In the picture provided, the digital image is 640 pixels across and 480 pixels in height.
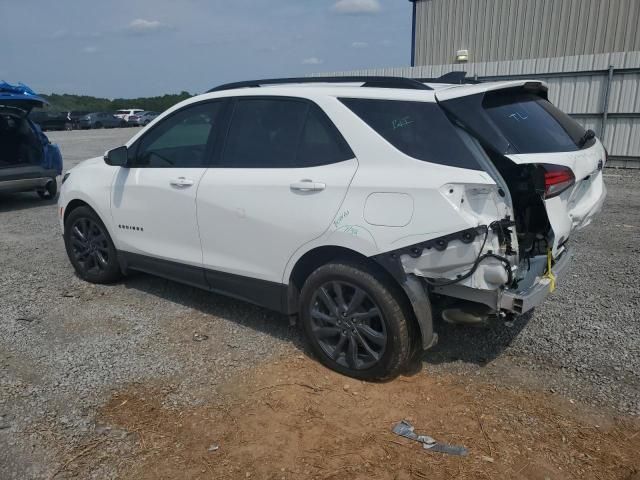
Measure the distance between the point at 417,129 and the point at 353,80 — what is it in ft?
2.81

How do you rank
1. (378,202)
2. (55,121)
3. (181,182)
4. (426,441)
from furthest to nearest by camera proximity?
(55,121)
(181,182)
(378,202)
(426,441)

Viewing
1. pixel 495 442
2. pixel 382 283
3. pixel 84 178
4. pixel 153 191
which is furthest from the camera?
pixel 84 178

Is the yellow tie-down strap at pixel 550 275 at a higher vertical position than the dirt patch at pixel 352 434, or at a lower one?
higher

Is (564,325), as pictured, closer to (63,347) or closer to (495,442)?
(495,442)

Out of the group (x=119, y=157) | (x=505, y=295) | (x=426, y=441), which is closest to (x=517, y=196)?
(x=505, y=295)

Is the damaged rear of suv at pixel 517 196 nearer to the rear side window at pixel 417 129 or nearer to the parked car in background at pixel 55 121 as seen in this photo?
the rear side window at pixel 417 129

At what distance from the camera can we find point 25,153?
9.59 m

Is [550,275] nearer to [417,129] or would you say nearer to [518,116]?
[518,116]

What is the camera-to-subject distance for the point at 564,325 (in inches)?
163

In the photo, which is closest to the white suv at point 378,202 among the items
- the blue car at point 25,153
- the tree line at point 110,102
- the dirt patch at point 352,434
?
the dirt patch at point 352,434

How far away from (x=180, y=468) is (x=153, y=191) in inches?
94.1

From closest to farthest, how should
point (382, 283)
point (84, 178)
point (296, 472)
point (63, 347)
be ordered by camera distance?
point (296, 472)
point (382, 283)
point (63, 347)
point (84, 178)

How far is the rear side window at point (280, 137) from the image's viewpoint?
346cm

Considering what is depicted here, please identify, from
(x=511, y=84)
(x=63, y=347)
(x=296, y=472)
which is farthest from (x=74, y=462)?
(x=511, y=84)
